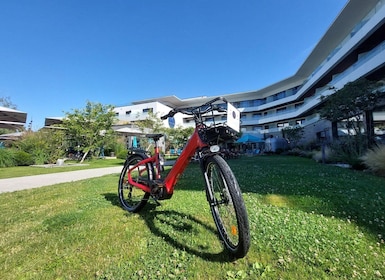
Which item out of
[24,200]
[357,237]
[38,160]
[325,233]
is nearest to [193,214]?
[325,233]

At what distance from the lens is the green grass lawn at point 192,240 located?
1690 millimetres

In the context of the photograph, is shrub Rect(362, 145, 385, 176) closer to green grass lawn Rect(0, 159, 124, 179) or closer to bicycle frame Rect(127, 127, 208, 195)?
bicycle frame Rect(127, 127, 208, 195)

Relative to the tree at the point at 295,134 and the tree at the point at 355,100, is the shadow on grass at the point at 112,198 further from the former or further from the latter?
the tree at the point at 295,134

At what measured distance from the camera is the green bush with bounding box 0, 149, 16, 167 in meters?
11.9

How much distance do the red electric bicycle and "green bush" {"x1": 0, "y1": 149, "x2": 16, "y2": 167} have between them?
13480 millimetres

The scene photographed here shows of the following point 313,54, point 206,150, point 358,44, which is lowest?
point 206,150

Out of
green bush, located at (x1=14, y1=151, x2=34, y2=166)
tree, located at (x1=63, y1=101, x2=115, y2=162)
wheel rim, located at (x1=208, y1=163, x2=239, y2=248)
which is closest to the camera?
wheel rim, located at (x1=208, y1=163, x2=239, y2=248)

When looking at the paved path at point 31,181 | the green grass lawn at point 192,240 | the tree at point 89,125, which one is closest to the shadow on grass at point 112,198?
the green grass lawn at point 192,240

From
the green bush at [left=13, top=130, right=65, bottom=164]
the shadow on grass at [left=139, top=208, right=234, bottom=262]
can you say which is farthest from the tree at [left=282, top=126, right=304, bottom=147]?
the shadow on grass at [left=139, top=208, right=234, bottom=262]

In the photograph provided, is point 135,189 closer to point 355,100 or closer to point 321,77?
point 355,100

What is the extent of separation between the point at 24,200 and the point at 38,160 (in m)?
11.4

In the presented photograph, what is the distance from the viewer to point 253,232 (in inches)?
90.0

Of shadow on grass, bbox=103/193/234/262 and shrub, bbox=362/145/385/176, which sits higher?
shrub, bbox=362/145/385/176

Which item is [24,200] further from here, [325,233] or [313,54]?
[313,54]
